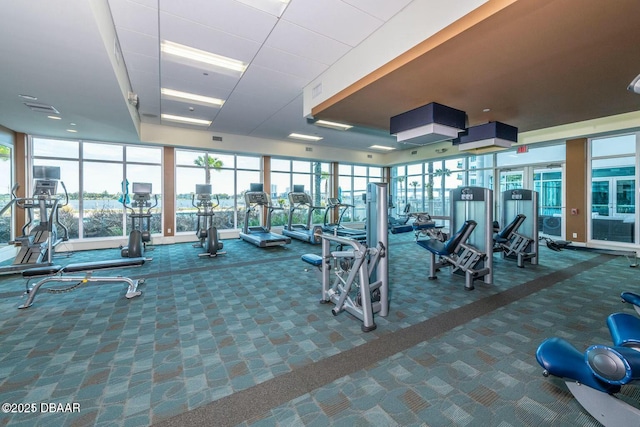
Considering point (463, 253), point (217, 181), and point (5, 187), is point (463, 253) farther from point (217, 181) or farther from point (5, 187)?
point (5, 187)

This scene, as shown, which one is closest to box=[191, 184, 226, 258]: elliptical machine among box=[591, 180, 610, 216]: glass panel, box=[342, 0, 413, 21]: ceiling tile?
box=[342, 0, 413, 21]: ceiling tile

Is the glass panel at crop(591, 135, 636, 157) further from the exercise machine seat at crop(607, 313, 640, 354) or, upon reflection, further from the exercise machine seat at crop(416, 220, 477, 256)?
the exercise machine seat at crop(607, 313, 640, 354)

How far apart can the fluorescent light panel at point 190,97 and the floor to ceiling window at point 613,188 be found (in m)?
9.59

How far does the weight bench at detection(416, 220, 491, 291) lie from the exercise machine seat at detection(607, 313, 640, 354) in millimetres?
2143

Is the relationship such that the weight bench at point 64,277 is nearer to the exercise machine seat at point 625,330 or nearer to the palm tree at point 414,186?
the exercise machine seat at point 625,330

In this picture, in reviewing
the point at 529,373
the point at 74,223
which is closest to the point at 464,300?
the point at 529,373

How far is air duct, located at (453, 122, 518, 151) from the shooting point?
5.96 m

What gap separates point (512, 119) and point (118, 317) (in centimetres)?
755

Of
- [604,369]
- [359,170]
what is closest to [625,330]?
[604,369]

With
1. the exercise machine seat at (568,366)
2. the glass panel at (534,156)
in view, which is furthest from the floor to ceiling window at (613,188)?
the exercise machine seat at (568,366)

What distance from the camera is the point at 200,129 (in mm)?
8531

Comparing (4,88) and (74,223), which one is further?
(74,223)

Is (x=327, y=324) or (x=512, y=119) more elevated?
(x=512, y=119)

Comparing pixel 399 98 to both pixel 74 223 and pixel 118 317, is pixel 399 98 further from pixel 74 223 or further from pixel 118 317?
pixel 74 223
